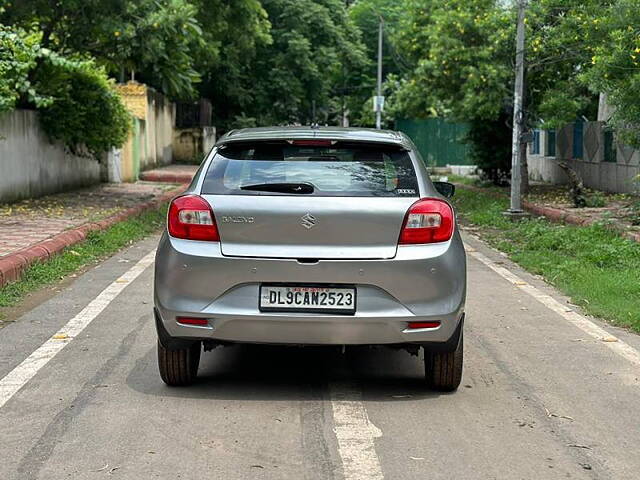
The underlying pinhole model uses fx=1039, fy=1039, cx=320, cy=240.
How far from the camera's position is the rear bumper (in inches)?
219

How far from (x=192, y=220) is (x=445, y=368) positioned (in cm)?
165

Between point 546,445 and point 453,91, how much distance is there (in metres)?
19.3

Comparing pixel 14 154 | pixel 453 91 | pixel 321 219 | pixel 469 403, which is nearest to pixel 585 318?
pixel 469 403

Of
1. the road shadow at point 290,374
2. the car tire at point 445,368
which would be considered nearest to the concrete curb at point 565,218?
the road shadow at point 290,374

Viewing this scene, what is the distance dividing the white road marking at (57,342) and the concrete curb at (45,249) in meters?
0.94

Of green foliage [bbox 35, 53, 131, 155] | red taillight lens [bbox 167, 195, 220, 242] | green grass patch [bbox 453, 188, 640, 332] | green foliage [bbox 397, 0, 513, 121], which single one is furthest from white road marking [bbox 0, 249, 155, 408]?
green foliage [bbox 397, 0, 513, 121]

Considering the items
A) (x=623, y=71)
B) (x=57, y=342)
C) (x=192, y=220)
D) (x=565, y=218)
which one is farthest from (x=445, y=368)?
(x=565, y=218)

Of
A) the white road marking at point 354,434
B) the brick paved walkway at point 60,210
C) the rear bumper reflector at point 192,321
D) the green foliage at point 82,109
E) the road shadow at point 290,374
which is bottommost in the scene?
the road shadow at point 290,374

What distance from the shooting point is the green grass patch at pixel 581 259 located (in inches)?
362

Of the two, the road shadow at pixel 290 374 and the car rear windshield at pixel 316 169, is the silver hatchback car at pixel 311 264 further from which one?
the road shadow at pixel 290 374

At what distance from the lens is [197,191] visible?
582cm

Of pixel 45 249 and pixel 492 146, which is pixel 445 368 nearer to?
pixel 45 249

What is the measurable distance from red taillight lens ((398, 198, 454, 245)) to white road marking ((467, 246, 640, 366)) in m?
1.98

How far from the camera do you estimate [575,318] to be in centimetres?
Answer: 857
